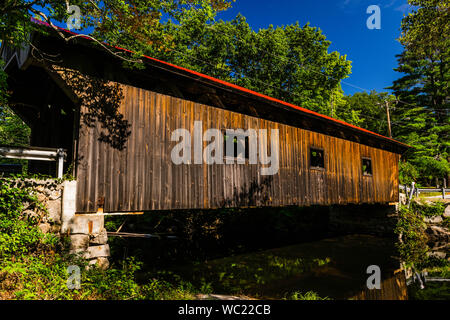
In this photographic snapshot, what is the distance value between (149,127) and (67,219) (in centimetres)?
307

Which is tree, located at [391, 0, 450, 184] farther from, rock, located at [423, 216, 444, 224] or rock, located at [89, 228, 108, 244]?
rock, located at [89, 228, 108, 244]

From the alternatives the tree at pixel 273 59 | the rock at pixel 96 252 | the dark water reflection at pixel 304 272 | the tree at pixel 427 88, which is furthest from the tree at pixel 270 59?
the rock at pixel 96 252

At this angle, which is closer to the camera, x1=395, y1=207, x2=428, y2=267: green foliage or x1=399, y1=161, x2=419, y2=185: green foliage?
x1=395, y1=207, x2=428, y2=267: green foliage

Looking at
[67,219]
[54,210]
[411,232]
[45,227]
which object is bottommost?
[411,232]

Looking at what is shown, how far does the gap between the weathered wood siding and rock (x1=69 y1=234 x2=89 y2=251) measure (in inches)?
23.3

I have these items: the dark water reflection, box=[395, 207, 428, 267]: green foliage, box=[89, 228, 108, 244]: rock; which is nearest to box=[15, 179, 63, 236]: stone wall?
box=[89, 228, 108, 244]: rock

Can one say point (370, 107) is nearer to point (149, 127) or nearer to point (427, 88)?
point (427, 88)

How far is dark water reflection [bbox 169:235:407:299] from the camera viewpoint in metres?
7.60

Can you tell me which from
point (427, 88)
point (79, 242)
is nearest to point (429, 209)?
point (79, 242)

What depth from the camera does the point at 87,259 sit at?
5.88 metres

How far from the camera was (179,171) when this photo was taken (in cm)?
778

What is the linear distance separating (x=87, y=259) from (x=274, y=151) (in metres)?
7.26

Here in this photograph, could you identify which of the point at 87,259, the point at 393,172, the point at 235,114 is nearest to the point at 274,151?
the point at 235,114
